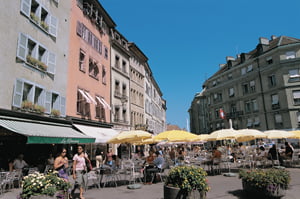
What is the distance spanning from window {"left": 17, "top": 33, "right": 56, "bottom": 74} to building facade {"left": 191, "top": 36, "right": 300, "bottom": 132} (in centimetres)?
3560

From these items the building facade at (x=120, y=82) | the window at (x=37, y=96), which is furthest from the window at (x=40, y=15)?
the building facade at (x=120, y=82)

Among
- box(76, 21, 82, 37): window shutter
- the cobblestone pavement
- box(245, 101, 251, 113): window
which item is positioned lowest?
the cobblestone pavement

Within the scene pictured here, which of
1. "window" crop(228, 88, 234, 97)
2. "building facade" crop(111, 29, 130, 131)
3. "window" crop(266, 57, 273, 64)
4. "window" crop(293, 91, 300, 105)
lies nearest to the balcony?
"window" crop(228, 88, 234, 97)

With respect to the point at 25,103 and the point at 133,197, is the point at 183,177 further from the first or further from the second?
the point at 25,103

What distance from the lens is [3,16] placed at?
39.2 ft

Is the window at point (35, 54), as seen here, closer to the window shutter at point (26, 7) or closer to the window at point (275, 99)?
the window shutter at point (26, 7)

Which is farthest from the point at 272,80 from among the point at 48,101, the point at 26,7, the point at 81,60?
the point at 26,7

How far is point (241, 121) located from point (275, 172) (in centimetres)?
4086

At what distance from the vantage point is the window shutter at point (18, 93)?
1214cm

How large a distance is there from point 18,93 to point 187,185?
34.6ft

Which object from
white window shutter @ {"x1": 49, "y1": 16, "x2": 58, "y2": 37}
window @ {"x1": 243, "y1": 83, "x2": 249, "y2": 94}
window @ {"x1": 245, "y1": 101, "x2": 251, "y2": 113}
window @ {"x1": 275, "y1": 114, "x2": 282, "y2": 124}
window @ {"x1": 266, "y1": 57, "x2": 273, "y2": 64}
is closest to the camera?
white window shutter @ {"x1": 49, "y1": 16, "x2": 58, "y2": 37}

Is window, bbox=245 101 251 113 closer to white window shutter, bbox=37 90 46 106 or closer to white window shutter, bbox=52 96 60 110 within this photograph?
white window shutter, bbox=52 96 60 110

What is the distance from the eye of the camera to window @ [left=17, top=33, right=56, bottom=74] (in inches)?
510

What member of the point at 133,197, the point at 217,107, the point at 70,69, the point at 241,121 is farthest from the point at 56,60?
the point at 217,107
